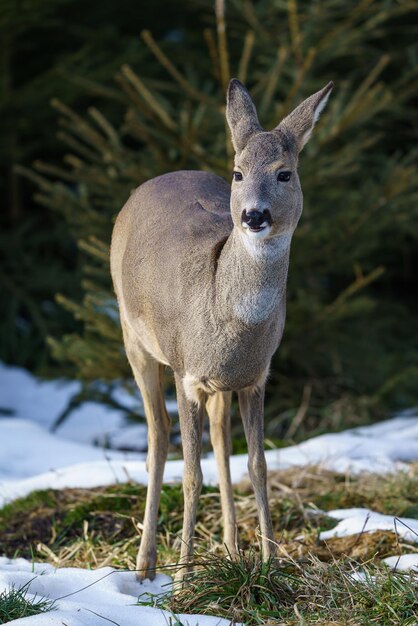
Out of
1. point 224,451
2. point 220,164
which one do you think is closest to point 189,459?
point 224,451

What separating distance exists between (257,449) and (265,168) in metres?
1.25

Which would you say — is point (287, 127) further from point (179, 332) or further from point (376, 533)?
point (376, 533)

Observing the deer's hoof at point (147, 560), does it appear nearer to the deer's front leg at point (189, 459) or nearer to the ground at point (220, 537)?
the ground at point (220, 537)

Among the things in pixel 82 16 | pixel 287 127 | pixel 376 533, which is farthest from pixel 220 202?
pixel 82 16

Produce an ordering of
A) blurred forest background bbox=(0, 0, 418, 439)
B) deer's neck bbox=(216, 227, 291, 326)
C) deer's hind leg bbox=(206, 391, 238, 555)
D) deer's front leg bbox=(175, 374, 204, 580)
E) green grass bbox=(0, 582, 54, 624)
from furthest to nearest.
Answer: blurred forest background bbox=(0, 0, 418, 439)
deer's hind leg bbox=(206, 391, 238, 555)
deer's front leg bbox=(175, 374, 204, 580)
deer's neck bbox=(216, 227, 291, 326)
green grass bbox=(0, 582, 54, 624)

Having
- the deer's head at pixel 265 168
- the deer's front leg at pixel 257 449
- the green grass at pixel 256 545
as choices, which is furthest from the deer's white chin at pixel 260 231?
the green grass at pixel 256 545

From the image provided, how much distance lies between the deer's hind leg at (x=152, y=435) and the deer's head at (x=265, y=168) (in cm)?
134

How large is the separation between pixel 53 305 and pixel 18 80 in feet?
8.93

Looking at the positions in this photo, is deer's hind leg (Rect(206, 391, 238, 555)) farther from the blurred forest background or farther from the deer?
the blurred forest background

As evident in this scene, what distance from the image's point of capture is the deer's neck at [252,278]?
14.1 ft

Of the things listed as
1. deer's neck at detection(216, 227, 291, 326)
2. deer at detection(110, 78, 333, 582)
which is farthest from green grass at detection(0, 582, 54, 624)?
deer's neck at detection(216, 227, 291, 326)

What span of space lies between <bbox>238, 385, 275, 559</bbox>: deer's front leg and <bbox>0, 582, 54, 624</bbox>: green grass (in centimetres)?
104

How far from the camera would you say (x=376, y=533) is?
5191 millimetres

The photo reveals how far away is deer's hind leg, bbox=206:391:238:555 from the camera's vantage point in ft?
16.8
